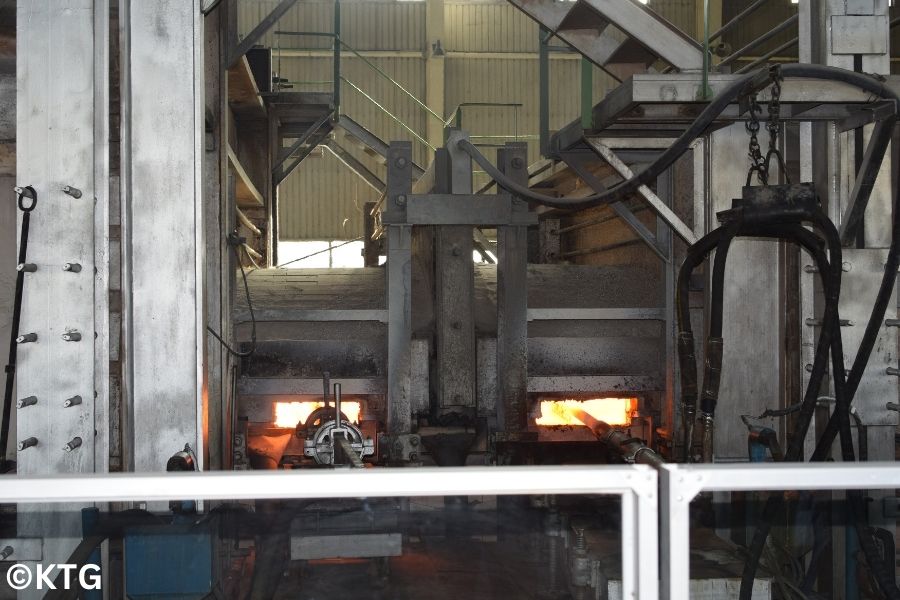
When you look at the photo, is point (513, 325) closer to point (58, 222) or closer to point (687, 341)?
point (687, 341)

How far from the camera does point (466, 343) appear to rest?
18.2 ft

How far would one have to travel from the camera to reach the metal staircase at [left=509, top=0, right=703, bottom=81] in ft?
13.3

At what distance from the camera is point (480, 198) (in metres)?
5.46

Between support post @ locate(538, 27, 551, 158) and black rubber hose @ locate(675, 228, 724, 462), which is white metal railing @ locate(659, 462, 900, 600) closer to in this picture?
black rubber hose @ locate(675, 228, 724, 462)

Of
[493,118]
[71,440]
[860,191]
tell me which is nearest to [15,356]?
[71,440]

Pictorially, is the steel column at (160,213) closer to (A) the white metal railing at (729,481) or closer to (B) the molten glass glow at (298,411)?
(A) the white metal railing at (729,481)

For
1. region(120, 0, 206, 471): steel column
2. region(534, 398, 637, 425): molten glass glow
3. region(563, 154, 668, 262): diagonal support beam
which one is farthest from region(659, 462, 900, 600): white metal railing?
region(534, 398, 637, 425): molten glass glow

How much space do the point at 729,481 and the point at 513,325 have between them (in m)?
3.91

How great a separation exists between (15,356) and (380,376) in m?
2.82

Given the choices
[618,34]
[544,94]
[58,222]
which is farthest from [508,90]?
[58,222]

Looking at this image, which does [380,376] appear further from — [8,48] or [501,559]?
[8,48]

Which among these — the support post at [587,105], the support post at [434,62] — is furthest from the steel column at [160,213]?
the support post at [434,62]

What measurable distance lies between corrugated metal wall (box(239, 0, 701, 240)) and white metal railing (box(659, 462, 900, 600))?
15300 millimetres

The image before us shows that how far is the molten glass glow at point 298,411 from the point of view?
568 centimetres
